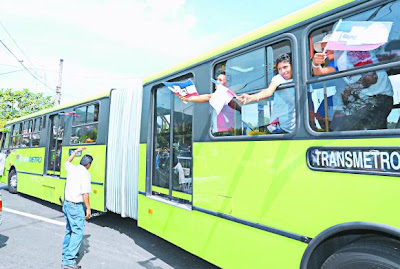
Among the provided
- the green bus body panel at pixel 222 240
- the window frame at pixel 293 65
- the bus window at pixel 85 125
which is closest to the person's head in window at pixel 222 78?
the window frame at pixel 293 65

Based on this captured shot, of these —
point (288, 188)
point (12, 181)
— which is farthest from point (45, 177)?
point (288, 188)

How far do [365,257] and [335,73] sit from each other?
4.74 feet

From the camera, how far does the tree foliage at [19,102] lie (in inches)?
1197

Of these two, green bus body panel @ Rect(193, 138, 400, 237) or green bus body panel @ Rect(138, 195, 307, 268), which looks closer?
green bus body panel @ Rect(193, 138, 400, 237)

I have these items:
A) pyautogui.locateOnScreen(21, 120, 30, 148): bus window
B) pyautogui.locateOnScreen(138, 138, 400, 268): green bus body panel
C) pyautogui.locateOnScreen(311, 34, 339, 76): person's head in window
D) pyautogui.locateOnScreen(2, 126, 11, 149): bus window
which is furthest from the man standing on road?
pyautogui.locateOnScreen(2, 126, 11, 149): bus window

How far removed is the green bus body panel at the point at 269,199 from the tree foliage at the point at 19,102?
33.8 m

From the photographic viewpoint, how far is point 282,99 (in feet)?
8.89

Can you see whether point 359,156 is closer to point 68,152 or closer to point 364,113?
A: point 364,113

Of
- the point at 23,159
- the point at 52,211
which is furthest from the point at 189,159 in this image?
the point at 23,159

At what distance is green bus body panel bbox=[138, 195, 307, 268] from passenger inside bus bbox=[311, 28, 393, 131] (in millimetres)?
1138

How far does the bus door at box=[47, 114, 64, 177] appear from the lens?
7.59 m

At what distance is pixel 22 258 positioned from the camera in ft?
14.4

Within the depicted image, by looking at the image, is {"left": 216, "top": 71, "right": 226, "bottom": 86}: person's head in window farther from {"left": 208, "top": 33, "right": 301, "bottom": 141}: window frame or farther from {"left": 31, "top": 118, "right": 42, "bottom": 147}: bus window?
{"left": 31, "top": 118, "right": 42, "bottom": 147}: bus window

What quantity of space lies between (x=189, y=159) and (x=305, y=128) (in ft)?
6.56
